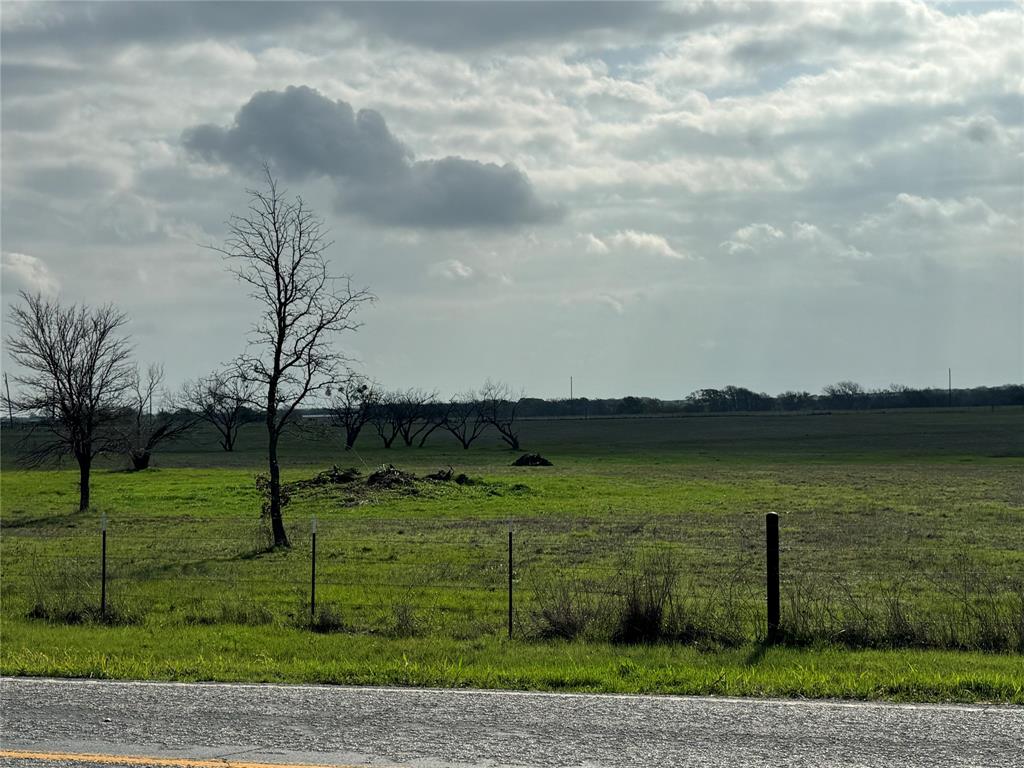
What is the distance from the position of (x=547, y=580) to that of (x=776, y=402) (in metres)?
174

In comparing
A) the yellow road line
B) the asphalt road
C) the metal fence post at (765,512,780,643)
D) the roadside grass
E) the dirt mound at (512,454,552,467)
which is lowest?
the dirt mound at (512,454,552,467)

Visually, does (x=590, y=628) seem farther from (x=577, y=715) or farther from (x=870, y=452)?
(x=870, y=452)

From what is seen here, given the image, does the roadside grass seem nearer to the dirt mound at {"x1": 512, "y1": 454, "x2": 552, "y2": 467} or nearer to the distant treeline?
the dirt mound at {"x1": 512, "y1": 454, "x2": 552, "y2": 467}

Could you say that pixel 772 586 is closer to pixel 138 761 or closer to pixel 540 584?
pixel 540 584

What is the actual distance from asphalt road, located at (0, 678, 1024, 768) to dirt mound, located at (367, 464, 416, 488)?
31137mm

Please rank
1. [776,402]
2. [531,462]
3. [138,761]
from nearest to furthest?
[138,761] → [531,462] → [776,402]

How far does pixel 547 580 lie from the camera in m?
18.1

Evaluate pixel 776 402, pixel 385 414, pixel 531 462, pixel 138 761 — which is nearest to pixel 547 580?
pixel 138 761

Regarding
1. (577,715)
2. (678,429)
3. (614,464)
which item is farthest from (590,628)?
(678,429)

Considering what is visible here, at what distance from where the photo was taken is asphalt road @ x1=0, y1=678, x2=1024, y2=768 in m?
7.25

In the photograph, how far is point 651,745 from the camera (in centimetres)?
757

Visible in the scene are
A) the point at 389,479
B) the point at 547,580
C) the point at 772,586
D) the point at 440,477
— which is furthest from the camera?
the point at 440,477

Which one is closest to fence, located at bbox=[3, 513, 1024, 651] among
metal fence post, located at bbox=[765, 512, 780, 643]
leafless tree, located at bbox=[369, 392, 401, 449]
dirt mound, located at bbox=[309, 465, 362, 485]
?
metal fence post, located at bbox=[765, 512, 780, 643]

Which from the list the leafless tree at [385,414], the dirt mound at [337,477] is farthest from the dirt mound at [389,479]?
the leafless tree at [385,414]
